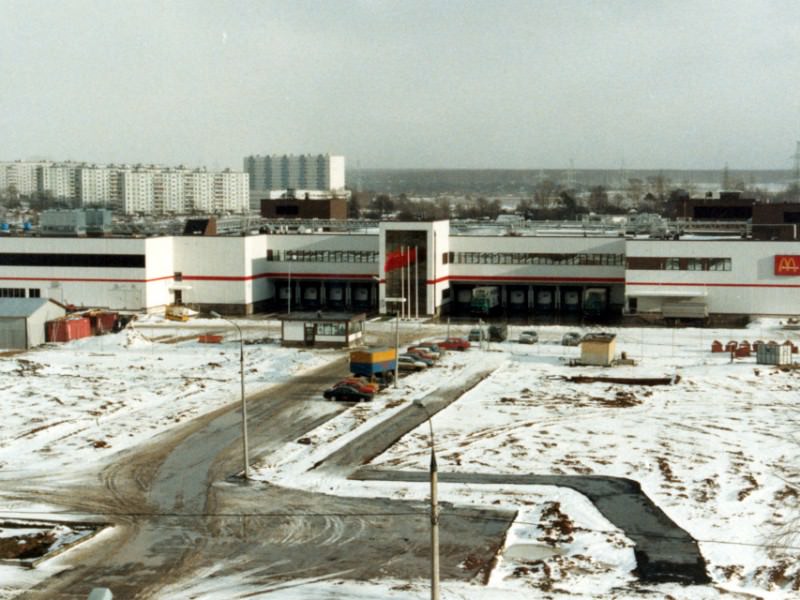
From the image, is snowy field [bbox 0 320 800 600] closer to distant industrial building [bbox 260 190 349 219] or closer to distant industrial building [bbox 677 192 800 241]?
distant industrial building [bbox 677 192 800 241]

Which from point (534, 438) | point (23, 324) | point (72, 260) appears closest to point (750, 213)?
point (72, 260)

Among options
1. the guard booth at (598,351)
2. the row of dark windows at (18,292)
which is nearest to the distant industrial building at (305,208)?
the row of dark windows at (18,292)

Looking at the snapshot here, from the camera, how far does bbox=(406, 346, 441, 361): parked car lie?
143 feet

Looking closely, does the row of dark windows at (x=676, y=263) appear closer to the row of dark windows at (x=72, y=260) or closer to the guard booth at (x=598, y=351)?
the guard booth at (x=598, y=351)

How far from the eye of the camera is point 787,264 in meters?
54.7

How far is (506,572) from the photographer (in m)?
19.5

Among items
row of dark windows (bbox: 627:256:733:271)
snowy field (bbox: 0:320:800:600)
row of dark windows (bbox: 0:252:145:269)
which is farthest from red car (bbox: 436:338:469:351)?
row of dark windows (bbox: 0:252:145:269)

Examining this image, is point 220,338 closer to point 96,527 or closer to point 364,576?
point 96,527

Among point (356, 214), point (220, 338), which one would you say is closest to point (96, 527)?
point (220, 338)

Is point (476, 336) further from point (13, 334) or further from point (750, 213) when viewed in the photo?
point (750, 213)

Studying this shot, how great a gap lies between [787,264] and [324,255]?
2569 cm

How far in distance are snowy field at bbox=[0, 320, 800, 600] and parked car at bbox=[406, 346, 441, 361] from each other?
0.49m

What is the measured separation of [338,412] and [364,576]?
595 inches

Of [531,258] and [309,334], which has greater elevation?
[531,258]
